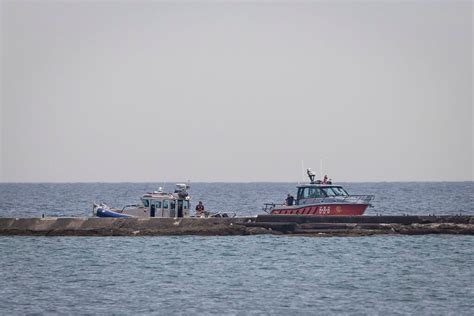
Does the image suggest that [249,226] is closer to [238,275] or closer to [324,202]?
[324,202]

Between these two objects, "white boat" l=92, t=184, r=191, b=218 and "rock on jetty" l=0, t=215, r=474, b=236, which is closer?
"rock on jetty" l=0, t=215, r=474, b=236

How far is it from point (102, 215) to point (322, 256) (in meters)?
16.5

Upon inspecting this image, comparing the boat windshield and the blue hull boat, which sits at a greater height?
the boat windshield

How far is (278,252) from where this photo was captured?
5059 centimetres

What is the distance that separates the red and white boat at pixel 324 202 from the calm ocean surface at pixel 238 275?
269 cm

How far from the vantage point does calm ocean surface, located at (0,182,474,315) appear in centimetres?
3528

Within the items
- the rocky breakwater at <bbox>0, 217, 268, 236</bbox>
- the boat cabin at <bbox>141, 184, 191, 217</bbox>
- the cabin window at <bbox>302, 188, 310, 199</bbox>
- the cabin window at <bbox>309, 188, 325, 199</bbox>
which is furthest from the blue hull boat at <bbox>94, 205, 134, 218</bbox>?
the cabin window at <bbox>309, 188, 325, 199</bbox>

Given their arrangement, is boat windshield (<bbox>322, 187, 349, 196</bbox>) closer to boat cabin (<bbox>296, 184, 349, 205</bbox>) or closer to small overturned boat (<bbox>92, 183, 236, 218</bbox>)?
boat cabin (<bbox>296, 184, 349, 205</bbox>)

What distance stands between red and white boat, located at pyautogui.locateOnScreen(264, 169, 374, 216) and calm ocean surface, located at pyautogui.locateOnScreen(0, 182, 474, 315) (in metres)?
2.69

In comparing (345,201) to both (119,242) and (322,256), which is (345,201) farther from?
(119,242)

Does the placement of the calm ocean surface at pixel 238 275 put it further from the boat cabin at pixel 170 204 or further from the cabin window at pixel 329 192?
the cabin window at pixel 329 192

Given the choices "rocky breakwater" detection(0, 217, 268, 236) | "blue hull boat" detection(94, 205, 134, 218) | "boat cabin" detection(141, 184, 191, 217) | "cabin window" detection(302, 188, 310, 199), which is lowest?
"rocky breakwater" detection(0, 217, 268, 236)

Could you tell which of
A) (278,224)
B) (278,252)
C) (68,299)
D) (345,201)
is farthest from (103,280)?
(345,201)

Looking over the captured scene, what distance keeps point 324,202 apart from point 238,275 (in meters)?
14.6
